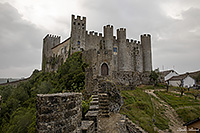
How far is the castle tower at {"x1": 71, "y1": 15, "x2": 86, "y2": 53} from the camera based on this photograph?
28.9 m

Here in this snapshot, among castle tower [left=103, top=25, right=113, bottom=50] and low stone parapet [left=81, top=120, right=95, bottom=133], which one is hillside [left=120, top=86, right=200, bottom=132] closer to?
low stone parapet [left=81, top=120, right=95, bottom=133]

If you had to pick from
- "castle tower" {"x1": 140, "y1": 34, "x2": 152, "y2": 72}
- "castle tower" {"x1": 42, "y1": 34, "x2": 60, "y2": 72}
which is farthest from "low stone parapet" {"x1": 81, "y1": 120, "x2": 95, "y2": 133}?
"castle tower" {"x1": 42, "y1": 34, "x2": 60, "y2": 72}

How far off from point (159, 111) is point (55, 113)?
17.2m

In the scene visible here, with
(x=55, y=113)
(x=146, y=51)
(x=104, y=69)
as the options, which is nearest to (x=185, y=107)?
(x=104, y=69)

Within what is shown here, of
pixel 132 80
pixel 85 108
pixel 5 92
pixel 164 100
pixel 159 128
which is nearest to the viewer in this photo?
pixel 85 108

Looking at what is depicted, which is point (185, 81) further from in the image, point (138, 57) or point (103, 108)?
point (103, 108)

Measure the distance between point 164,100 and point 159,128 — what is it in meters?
11.1

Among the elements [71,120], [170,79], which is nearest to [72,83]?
[71,120]

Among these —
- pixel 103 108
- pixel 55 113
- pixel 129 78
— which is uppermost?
pixel 55 113

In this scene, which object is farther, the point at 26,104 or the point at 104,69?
the point at 26,104

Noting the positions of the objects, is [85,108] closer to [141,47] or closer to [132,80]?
[132,80]

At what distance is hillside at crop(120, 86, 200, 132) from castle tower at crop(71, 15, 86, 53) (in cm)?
1714

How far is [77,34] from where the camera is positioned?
96.3 ft

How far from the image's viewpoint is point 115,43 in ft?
115
